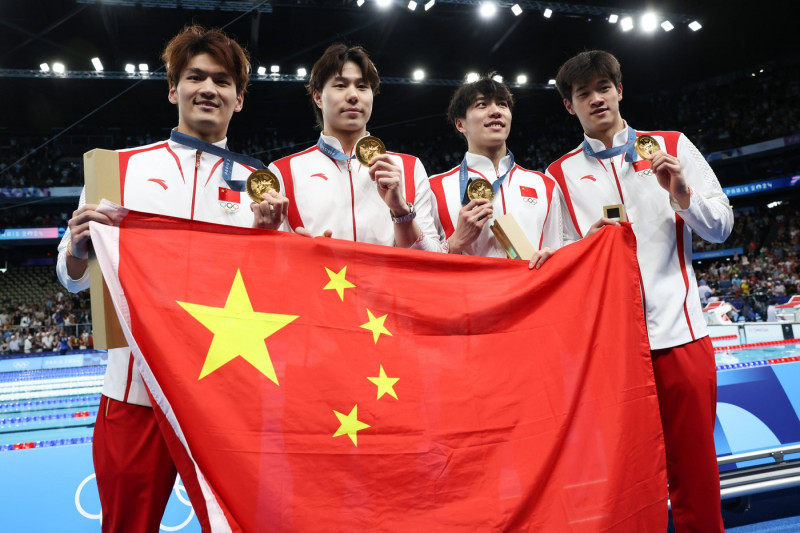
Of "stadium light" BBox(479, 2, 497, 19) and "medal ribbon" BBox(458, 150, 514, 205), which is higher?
"stadium light" BBox(479, 2, 497, 19)

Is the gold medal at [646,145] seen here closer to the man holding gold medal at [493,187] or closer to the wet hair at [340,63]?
the man holding gold medal at [493,187]

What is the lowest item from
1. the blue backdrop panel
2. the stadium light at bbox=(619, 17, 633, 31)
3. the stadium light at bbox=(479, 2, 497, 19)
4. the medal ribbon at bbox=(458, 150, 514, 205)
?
the blue backdrop panel

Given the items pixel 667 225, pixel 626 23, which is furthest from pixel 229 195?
pixel 626 23

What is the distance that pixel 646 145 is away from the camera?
248cm

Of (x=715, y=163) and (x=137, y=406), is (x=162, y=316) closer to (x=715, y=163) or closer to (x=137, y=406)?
(x=137, y=406)

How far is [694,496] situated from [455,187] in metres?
1.72

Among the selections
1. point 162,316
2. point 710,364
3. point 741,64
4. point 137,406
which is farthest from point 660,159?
point 741,64

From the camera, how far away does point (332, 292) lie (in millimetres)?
2150

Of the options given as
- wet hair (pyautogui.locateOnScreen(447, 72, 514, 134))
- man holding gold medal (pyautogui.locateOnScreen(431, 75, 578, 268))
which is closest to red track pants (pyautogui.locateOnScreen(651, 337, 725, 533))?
man holding gold medal (pyautogui.locateOnScreen(431, 75, 578, 268))

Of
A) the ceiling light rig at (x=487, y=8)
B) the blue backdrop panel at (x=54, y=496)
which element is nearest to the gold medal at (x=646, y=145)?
the blue backdrop panel at (x=54, y=496)

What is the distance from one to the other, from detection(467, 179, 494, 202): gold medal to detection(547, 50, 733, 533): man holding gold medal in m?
0.45

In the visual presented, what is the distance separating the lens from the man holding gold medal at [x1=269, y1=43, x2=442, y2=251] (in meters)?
2.45

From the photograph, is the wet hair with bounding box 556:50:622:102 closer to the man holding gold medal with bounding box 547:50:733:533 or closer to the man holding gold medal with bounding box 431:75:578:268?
the man holding gold medal with bounding box 547:50:733:533

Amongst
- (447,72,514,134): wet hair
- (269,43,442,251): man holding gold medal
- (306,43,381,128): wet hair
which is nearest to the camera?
(269,43,442,251): man holding gold medal
